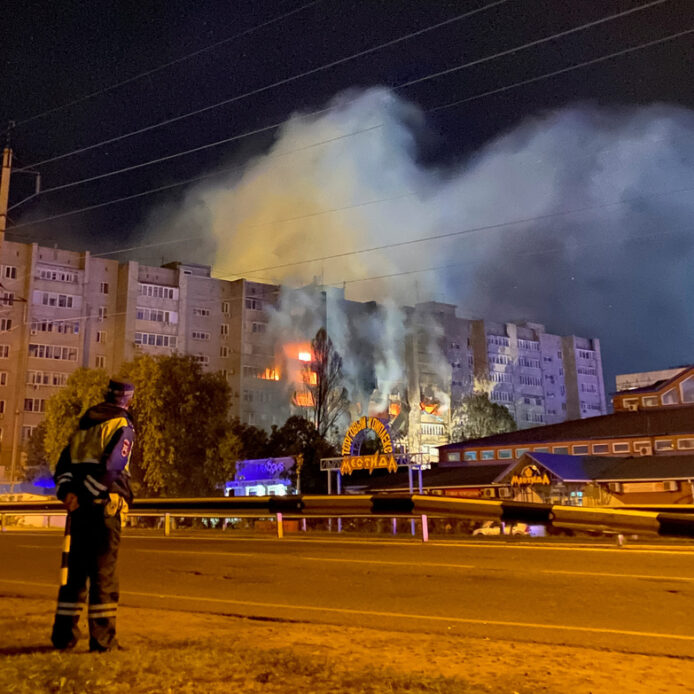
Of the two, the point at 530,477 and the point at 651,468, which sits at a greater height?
the point at 651,468

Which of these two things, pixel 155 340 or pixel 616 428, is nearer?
pixel 616 428

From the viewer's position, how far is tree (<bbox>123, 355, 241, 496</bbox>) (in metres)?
47.0

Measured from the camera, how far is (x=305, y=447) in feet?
190

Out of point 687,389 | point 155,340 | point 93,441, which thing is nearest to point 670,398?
point 687,389

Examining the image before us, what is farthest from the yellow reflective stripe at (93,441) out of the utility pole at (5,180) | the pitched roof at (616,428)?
the pitched roof at (616,428)

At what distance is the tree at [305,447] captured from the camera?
54.9 m

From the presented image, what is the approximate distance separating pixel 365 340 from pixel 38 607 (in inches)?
3911

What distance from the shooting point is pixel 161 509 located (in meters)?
18.0

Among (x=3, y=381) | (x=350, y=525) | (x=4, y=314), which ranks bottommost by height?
(x=350, y=525)

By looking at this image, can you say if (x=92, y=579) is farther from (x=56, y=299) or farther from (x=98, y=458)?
(x=56, y=299)

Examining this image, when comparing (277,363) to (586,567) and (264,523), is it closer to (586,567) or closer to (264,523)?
(264,523)

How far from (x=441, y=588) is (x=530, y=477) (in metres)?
30.3

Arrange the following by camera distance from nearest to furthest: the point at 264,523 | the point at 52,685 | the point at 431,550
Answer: the point at 52,685 < the point at 431,550 < the point at 264,523

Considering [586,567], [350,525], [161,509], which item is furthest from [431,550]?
[350,525]
